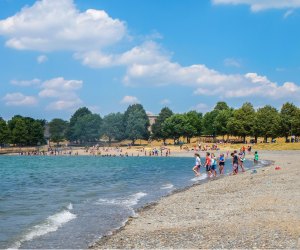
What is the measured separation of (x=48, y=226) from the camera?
61.3 ft

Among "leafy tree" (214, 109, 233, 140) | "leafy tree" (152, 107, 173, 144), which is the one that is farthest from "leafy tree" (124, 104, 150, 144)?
"leafy tree" (214, 109, 233, 140)

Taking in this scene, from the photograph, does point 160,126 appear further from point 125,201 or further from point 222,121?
point 125,201

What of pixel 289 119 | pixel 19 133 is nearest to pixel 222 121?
pixel 289 119

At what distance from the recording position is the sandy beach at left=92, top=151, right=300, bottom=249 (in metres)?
12.5

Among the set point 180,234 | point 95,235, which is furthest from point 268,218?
point 95,235

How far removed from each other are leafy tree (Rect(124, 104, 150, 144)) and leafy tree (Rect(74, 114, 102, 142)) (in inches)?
596

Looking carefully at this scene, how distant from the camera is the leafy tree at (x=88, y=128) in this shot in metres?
182

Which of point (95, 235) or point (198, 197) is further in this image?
point (198, 197)

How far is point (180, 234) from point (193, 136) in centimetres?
15471

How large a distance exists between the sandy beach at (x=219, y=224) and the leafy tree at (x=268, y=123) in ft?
315

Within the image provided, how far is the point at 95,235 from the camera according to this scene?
16203 mm

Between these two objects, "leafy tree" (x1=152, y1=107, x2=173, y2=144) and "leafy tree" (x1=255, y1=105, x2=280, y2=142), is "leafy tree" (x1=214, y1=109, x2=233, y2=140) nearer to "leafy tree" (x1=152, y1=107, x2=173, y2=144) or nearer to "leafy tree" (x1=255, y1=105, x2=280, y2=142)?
"leafy tree" (x1=255, y1=105, x2=280, y2=142)

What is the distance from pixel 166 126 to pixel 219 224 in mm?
140367

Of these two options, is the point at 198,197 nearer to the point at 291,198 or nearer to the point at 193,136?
the point at 291,198
